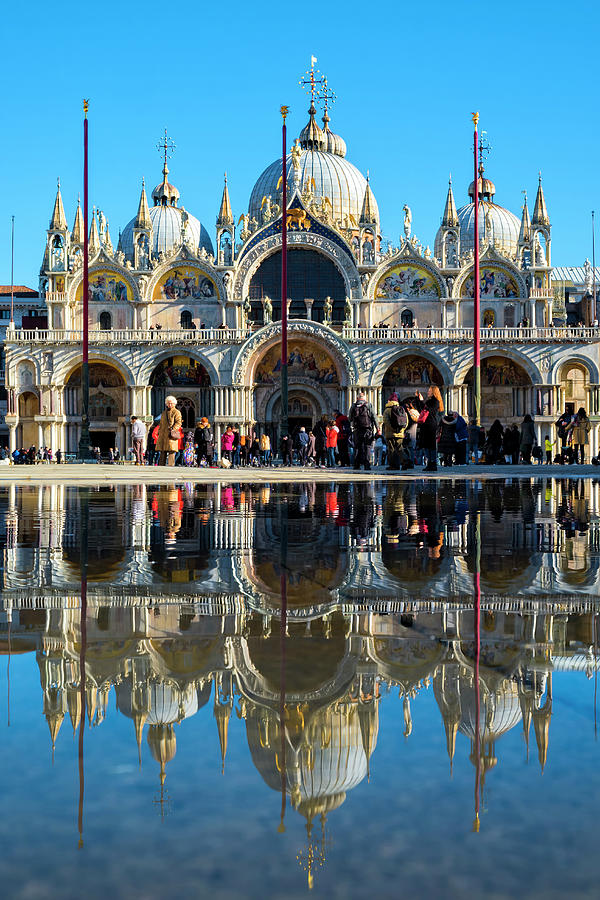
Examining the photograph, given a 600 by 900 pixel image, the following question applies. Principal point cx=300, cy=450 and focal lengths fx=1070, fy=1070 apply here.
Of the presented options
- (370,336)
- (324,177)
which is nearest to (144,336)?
(370,336)

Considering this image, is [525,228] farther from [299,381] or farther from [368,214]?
[299,381]

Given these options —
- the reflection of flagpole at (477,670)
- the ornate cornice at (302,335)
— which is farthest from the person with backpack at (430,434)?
the ornate cornice at (302,335)

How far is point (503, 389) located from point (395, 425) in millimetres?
29273

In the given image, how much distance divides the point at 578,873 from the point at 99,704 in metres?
1.44

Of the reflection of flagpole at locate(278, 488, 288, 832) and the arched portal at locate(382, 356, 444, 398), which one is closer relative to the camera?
the reflection of flagpole at locate(278, 488, 288, 832)

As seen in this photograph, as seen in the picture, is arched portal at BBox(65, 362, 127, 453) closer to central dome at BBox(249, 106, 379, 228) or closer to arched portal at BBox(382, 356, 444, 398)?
central dome at BBox(249, 106, 379, 228)

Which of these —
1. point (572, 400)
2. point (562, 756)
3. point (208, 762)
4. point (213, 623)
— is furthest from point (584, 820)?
point (572, 400)

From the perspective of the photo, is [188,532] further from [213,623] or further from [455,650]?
[455,650]

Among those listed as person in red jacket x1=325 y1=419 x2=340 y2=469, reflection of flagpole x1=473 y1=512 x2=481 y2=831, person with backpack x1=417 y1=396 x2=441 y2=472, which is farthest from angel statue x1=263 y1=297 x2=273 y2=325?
reflection of flagpole x1=473 y1=512 x2=481 y2=831

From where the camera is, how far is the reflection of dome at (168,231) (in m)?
63.4

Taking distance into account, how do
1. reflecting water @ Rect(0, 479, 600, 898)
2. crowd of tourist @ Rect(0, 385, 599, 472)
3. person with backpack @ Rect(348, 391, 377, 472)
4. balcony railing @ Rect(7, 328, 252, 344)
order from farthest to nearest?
balcony railing @ Rect(7, 328, 252, 344), person with backpack @ Rect(348, 391, 377, 472), crowd of tourist @ Rect(0, 385, 599, 472), reflecting water @ Rect(0, 479, 600, 898)

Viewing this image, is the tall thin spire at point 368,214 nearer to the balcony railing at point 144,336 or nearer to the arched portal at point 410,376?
the arched portal at point 410,376

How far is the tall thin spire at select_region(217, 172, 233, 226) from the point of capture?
1998 inches

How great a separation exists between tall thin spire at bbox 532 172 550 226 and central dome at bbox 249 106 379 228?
9.38 m
